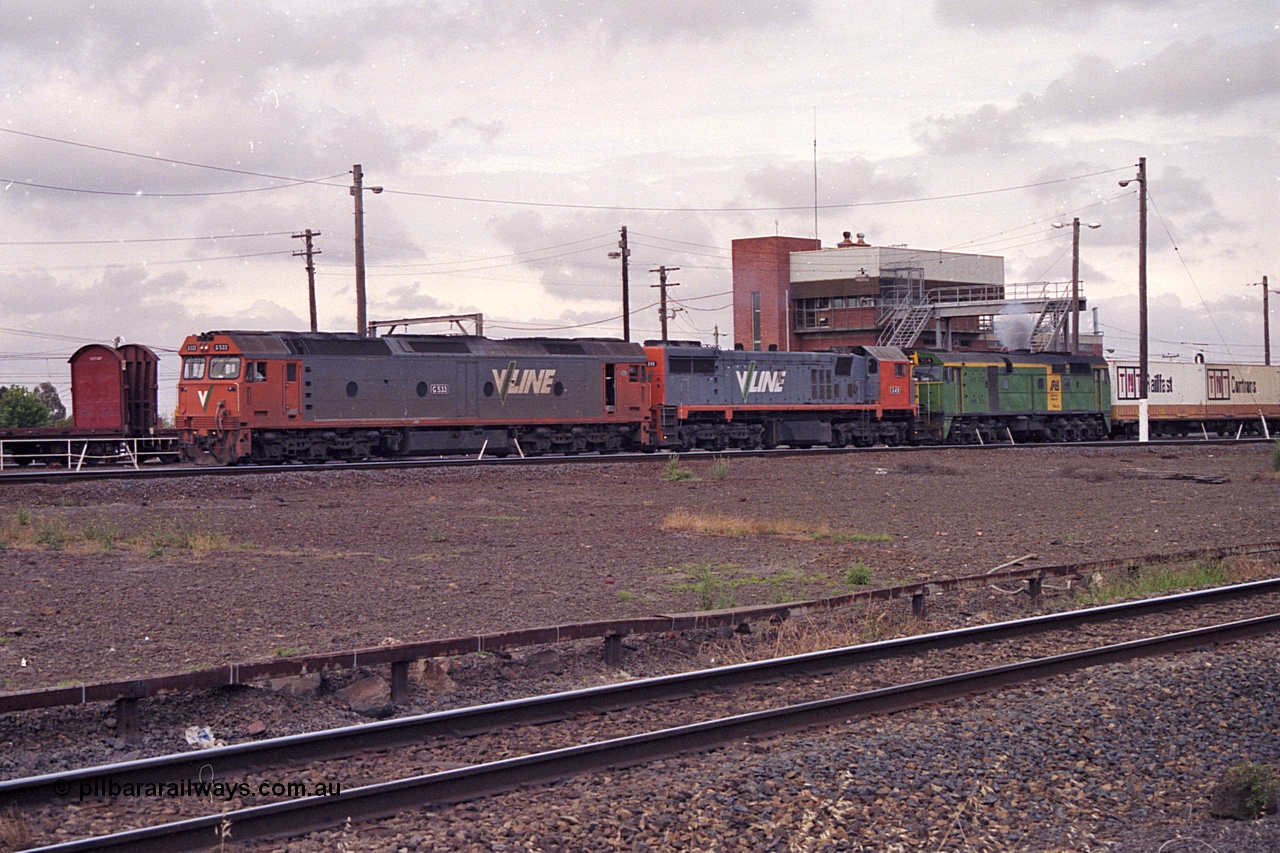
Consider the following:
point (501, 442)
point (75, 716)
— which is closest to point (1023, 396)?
point (501, 442)

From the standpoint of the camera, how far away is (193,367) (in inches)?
1167

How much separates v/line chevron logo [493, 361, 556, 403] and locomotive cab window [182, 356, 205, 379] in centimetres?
786

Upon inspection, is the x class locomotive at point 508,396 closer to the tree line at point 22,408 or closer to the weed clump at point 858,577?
the weed clump at point 858,577

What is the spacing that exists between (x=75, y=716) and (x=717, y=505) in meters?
15.9

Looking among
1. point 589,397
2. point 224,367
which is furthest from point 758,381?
point 224,367

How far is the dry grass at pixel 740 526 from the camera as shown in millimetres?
19484

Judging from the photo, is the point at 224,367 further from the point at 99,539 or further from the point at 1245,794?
the point at 1245,794

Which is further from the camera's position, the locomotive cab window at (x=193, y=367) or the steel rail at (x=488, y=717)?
the locomotive cab window at (x=193, y=367)

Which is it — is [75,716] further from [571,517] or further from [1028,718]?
[571,517]

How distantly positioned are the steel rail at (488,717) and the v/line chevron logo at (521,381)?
22744 mm

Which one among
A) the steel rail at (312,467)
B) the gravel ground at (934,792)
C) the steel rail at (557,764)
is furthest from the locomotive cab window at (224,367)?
the gravel ground at (934,792)

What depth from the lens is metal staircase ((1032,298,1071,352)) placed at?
68875mm

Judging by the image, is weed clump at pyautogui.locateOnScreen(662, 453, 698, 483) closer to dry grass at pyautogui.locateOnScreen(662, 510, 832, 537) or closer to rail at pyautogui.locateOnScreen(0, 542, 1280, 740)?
dry grass at pyautogui.locateOnScreen(662, 510, 832, 537)

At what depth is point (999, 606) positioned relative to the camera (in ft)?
44.8
